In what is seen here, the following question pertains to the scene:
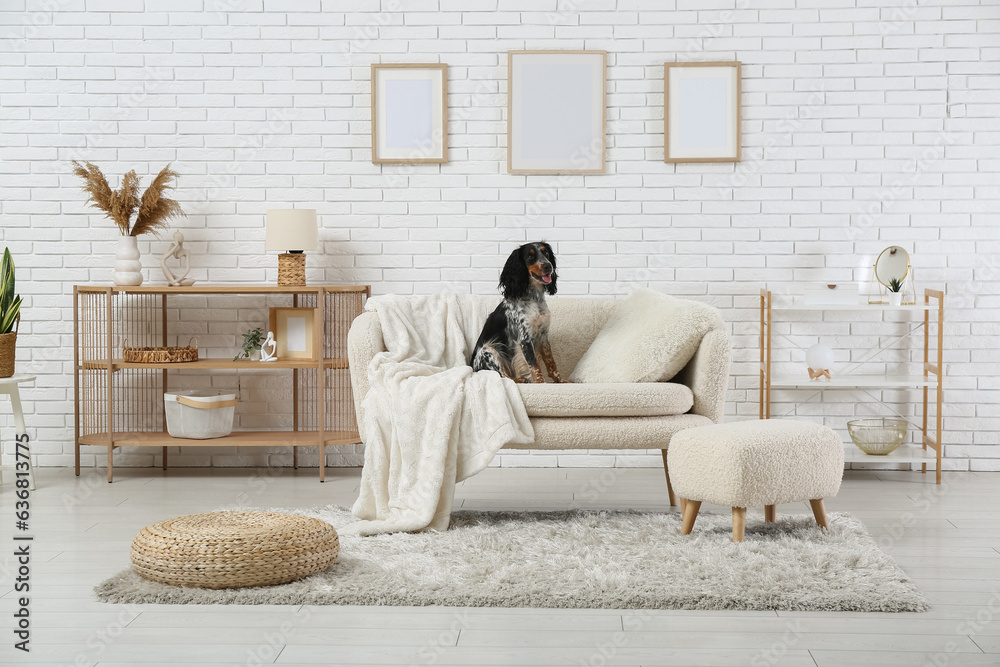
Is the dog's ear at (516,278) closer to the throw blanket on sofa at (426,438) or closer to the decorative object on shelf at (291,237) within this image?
the throw blanket on sofa at (426,438)

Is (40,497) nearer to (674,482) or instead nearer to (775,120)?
(674,482)

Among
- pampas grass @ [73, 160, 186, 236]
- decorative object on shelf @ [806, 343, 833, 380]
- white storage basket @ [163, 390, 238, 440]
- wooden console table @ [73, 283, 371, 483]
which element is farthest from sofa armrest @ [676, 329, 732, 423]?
pampas grass @ [73, 160, 186, 236]

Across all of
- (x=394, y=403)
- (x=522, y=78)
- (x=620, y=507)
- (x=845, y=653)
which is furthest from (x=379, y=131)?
(x=845, y=653)

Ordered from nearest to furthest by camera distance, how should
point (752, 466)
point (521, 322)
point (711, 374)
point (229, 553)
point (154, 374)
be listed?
point (229, 553) → point (752, 466) → point (711, 374) → point (521, 322) → point (154, 374)

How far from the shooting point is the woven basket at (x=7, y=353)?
3939 millimetres

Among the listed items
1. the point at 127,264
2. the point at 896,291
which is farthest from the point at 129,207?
the point at 896,291

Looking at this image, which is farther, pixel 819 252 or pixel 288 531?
pixel 819 252

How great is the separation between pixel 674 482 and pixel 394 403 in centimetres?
100

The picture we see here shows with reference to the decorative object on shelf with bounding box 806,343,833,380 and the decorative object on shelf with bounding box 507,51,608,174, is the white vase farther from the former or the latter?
the decorative object on shelf with bounding box 806,343,833,380

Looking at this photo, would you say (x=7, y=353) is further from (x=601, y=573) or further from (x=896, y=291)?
(x=896, y=291)

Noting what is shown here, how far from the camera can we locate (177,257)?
14.5 feet

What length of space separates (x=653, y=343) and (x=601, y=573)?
107 centimetres

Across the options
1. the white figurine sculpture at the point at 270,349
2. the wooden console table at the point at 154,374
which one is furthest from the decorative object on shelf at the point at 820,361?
the white figurine sculpture at the point at 270,349

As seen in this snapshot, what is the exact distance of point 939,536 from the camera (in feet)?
10.2
